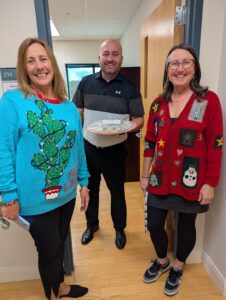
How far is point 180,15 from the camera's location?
136cm

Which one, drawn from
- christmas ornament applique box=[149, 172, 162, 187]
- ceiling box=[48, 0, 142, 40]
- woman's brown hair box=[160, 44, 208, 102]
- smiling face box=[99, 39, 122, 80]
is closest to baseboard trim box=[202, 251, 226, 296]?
christmas ornament applique box=[149, 172, 162, 187]

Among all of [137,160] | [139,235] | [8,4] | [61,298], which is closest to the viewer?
[8,4]

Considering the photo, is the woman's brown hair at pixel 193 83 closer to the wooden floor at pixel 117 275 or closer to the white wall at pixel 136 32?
the wooden floor at pixel 117 275

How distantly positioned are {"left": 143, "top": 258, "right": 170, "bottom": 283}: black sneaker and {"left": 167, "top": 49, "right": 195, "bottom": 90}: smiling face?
117 cm

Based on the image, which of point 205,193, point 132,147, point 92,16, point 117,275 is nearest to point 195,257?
point 117,275

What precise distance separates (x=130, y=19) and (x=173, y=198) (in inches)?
146

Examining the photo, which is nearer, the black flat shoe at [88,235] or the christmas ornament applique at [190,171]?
the christmas ornament applique at [190,171]

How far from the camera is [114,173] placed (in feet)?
5.81

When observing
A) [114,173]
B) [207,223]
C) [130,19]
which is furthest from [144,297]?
[130,19]

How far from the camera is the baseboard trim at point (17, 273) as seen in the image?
154cm

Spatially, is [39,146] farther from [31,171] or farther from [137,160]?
[137,160]

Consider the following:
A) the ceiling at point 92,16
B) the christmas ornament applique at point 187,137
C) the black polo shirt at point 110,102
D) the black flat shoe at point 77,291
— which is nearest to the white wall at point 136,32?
the ceiling at point 92,16

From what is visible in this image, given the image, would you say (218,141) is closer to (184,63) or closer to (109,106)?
(184,63)

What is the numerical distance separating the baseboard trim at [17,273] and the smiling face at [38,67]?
3.92 feet
